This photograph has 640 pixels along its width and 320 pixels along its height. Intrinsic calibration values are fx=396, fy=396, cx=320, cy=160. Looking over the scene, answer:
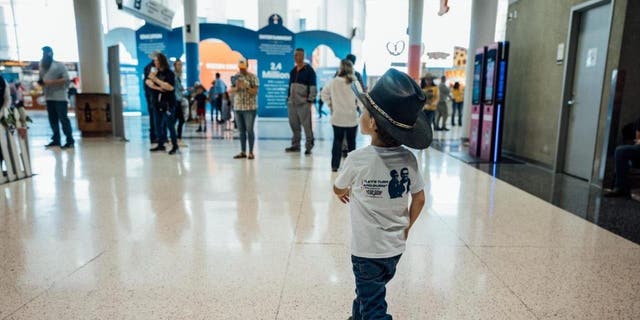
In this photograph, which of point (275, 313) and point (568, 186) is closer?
point (275, 313)

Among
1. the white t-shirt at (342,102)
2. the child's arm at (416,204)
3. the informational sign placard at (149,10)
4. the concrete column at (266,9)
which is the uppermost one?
the concrete column at (266,9)

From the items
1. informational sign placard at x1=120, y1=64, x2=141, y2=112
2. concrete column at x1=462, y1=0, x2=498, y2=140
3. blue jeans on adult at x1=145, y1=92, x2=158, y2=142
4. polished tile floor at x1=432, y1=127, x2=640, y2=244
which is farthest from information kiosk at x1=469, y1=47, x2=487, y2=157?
informational sign placard at x1=120, y1=64, x2=141, y2=112

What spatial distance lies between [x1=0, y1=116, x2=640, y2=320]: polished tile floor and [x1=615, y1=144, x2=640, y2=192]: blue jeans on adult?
3.26ft

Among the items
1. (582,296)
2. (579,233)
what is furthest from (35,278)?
(579,233)

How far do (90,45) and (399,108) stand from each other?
369 inches

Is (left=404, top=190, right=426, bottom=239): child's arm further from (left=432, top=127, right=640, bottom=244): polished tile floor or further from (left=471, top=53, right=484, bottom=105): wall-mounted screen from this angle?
(left=471, top=53, right=484, bottom=105): wall-mounted screen

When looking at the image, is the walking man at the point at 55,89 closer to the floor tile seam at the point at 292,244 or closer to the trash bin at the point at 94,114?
the trash bin at the point at 94,114

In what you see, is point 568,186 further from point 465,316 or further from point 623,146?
point 465,316

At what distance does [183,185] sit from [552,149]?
17.1 ft

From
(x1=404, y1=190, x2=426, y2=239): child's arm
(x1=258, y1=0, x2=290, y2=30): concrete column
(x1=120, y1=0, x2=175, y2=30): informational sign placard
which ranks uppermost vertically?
(x1=258, y1=0, x2=290, y2=30): concrete column

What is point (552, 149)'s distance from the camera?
5879 millimetres

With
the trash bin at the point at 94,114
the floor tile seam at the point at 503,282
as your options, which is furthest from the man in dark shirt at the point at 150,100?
the floor tile seam at the point at 503,282

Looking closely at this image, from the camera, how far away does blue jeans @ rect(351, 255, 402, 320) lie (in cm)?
147

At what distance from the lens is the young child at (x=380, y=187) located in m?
1.43
